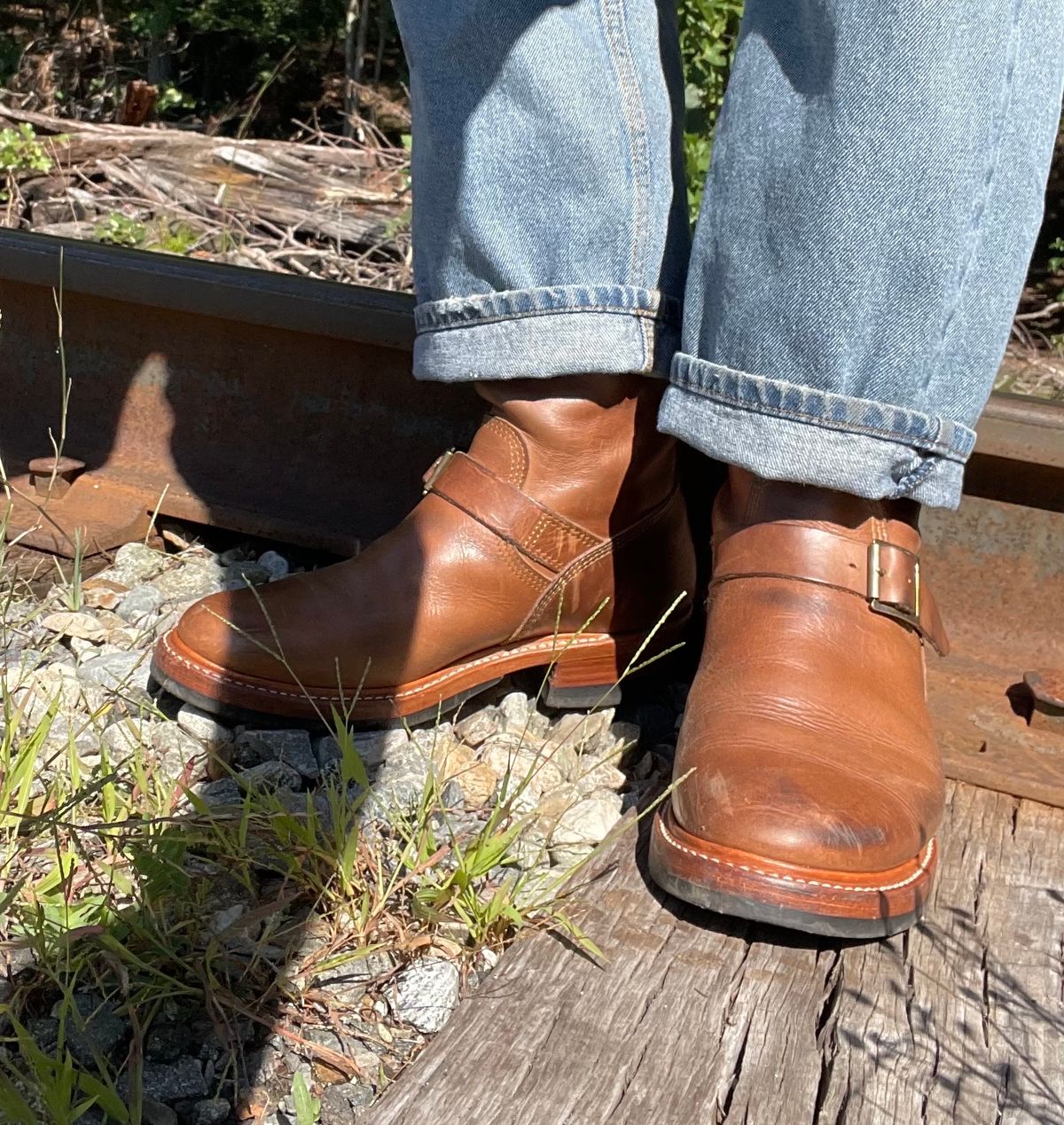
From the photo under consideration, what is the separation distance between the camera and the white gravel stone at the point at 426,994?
1.25 m

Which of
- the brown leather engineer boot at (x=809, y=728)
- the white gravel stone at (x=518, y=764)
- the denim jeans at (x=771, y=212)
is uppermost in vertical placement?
the denim jeans at (x=771, y=212)

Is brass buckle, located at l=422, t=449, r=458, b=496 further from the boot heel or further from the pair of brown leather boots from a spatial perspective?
the boot heel

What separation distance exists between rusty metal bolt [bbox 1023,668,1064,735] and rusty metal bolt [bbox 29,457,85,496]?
5.77 ft

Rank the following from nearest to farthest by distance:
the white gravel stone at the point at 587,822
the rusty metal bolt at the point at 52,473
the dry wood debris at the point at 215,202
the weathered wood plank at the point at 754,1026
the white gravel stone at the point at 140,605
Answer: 1. the weathered wood plank at the point at 754,1026
2. the white gravel stone at the point at 587,822
3. the white gravel stone at the point at 140,605
4. the rusty metal bolt at the point at 52,473
5. the dry wood debris at the point at 215,202

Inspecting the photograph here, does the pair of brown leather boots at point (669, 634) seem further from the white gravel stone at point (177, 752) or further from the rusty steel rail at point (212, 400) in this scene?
the rusty steel rail at point (212, 400)

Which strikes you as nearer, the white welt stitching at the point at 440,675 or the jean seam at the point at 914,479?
the jean seam at the point at 914,479

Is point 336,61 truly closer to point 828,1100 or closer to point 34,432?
point 34,432

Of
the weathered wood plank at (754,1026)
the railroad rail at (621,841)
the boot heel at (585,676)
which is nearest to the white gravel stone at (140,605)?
the railroad rail at (621,841)


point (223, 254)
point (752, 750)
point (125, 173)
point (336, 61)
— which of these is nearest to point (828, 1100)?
point (752, 750)

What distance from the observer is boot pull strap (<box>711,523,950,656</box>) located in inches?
57.7

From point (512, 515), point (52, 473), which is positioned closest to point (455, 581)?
point (512, 515)

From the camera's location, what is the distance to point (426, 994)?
128 centimetres

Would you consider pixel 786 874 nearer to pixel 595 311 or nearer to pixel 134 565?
pixel 595 311

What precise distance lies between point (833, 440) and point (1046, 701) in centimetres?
60
